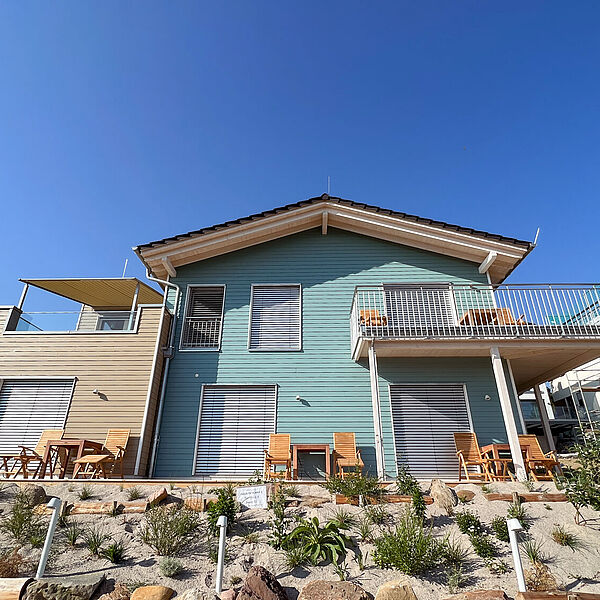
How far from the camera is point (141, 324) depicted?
10977 millimetres

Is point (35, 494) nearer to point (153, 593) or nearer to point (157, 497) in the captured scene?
point (157, 497)

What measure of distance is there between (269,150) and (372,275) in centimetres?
563

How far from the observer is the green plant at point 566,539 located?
5.23 meters

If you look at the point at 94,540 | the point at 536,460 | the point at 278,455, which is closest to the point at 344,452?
the point at 278,455

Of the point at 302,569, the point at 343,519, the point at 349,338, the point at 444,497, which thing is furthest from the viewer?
the point at 349,338

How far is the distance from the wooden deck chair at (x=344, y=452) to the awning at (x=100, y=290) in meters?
6.66

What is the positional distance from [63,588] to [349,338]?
803 centimetres

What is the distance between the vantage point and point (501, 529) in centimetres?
536

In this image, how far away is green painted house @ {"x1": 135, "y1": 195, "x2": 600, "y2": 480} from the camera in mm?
9695

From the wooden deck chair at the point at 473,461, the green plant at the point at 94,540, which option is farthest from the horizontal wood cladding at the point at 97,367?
the wooden deck chair at the point at 473,461

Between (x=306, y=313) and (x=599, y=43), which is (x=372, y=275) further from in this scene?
(x=599, y=43)

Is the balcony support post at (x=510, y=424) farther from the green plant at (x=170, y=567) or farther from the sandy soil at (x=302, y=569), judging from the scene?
the green plant at (x=170, y=567)

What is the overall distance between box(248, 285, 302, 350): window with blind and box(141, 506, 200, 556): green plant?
567cm

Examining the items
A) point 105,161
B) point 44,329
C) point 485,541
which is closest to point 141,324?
point 44,329
